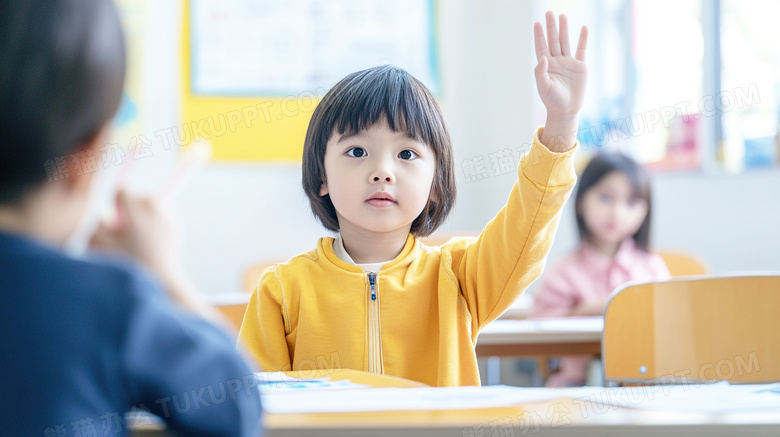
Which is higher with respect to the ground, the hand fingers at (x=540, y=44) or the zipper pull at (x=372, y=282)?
the hand fingers at (x=540, y=44)

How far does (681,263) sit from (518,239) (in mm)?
2047

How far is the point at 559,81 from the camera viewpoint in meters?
1.25

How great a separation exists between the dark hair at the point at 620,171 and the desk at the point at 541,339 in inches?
39.4

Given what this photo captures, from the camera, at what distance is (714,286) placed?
1491mm

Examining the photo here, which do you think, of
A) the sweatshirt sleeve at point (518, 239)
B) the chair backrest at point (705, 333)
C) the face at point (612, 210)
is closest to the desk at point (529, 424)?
the sweatshirt sleeve at point (518, 239)

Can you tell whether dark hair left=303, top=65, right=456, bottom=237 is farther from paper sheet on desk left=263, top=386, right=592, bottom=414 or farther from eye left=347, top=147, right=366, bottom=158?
paper sheet on desk left=263, top=386, right=592, bottom=414

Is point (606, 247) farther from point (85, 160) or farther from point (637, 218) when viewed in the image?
Result: point (85, 160)

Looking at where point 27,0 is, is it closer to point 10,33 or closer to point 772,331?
point 10,33

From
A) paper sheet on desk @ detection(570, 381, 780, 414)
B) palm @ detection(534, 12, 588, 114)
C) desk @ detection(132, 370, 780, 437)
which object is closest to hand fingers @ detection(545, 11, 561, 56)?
palm @ detection(534, 12, 588, 114)

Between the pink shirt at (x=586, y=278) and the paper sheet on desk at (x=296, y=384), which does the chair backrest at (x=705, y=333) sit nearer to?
the paper sheet on desk at (x=296, y=384)

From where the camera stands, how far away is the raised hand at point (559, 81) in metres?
1.23

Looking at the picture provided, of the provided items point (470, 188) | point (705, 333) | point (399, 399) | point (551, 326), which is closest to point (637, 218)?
point (470, 188)

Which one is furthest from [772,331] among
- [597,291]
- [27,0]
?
[597,291]

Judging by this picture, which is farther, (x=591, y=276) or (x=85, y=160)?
(x=591, y=276)
